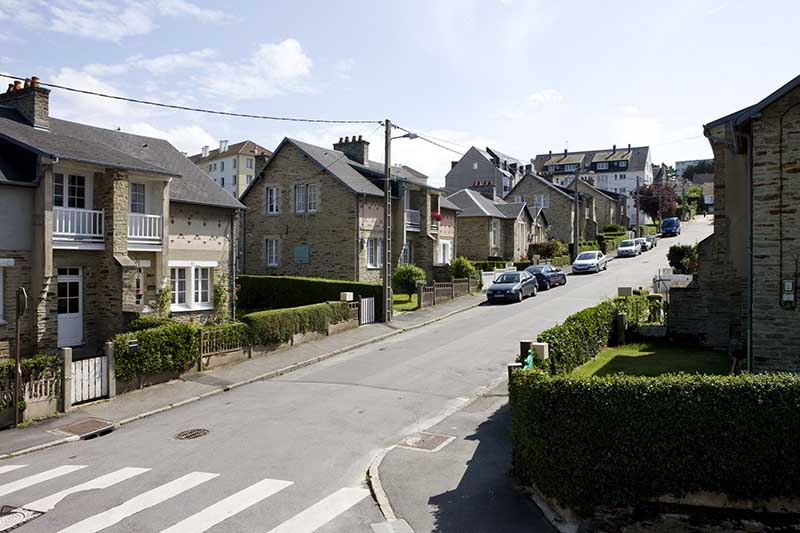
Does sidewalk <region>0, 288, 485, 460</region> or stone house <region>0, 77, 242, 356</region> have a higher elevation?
stone house <region>0, 77, 242, 356</region>

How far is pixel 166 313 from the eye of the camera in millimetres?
21234

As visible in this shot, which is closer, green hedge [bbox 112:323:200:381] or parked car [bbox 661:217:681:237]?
green hedge [bbox 112:323:200:381]

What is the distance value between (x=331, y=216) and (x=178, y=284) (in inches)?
436

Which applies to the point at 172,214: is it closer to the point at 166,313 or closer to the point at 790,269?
the point at 166,313

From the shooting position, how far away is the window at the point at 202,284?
23.7 metres

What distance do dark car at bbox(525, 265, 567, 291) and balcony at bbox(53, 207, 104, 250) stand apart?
23.3 m

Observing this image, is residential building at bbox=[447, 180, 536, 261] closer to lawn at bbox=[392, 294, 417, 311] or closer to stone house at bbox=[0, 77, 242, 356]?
lawn at bbox=[392, 294, 417, 311]

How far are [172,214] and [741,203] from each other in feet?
62.3

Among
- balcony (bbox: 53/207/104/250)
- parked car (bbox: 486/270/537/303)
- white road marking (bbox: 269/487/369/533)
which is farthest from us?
parked car (bbox: 486/270/537/303)

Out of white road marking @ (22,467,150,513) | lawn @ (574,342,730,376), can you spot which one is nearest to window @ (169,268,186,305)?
white road marking @ (22,467,150,513)

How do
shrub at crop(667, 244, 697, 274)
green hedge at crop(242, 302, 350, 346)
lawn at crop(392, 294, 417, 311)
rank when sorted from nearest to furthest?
1. green hedge at crop(242, 302, 350, 346)
2. lawn at crop(392, 294, 417, 311)
3. shrub at crop(667, 244, 697, 274)

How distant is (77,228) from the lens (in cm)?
1884

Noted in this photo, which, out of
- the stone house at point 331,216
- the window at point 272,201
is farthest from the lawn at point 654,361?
the window at point 272,201

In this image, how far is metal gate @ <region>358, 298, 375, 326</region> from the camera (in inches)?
973
